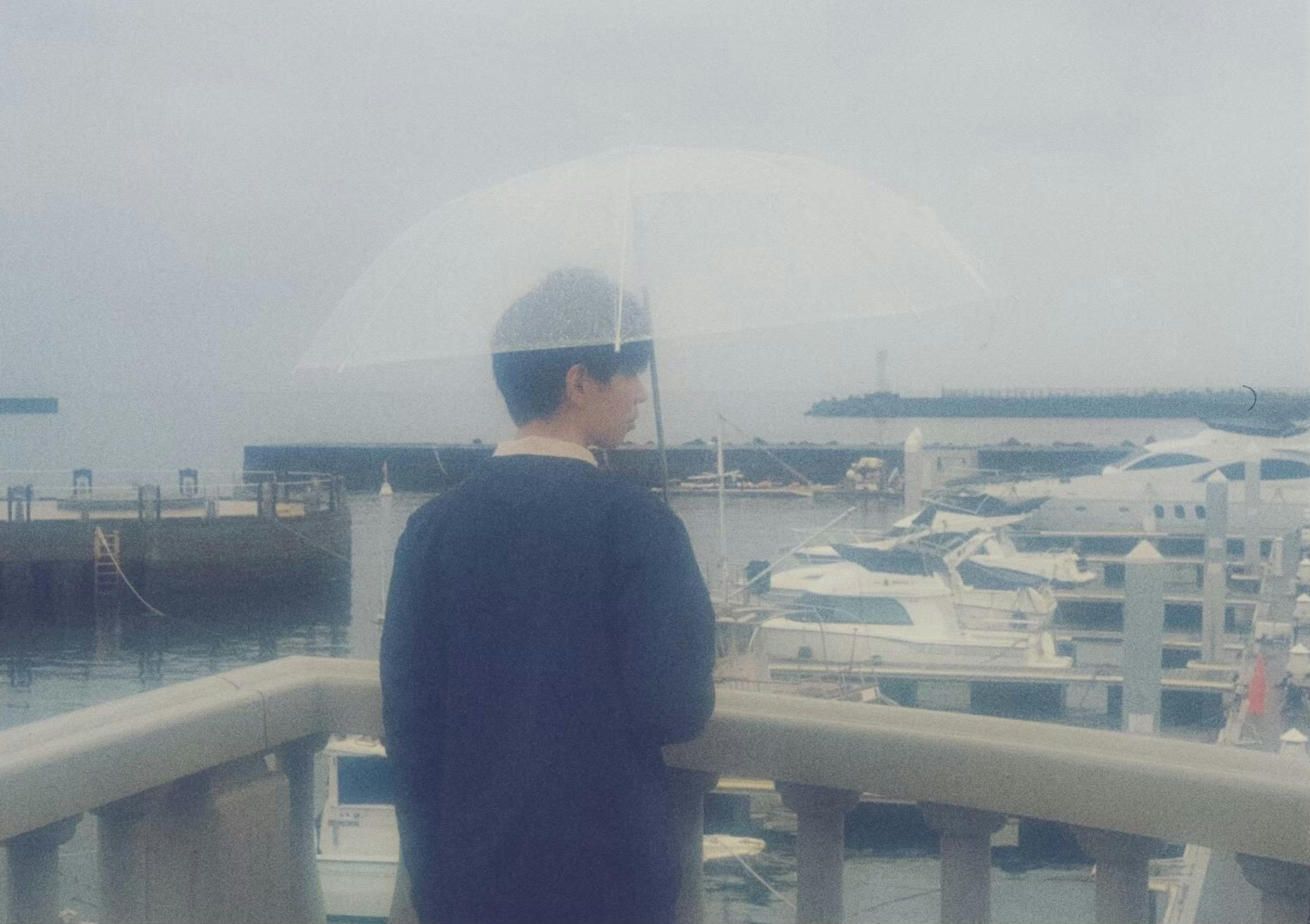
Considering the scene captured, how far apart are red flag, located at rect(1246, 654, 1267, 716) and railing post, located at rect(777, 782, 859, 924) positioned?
21493mm

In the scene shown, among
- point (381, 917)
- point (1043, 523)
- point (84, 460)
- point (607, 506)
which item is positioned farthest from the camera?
point (84, 460)

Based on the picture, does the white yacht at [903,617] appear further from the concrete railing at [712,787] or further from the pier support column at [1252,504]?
the concrete railing at [712,787]

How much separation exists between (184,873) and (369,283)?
1188 mm

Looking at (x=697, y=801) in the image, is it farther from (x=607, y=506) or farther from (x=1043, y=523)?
(x=1043, y=523)

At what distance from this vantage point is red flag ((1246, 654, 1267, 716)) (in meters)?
21.3

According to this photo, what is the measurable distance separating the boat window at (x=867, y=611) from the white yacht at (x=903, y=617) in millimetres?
18

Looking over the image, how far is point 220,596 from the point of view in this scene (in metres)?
39.6

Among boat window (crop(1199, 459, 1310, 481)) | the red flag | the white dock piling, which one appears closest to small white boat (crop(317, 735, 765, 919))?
the red flag

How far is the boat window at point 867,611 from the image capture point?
954 inches

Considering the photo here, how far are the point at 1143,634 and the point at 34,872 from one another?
62.9 feet

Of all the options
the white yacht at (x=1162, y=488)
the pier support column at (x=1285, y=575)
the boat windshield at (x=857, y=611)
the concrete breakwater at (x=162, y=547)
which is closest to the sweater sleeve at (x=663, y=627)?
the boat windshield at (x=857, y=611)

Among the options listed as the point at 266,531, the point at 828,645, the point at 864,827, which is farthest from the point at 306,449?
the point at 864,827

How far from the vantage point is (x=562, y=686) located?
1.75m

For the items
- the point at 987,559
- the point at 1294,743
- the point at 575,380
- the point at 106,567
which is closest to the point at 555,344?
the point at 575,380
